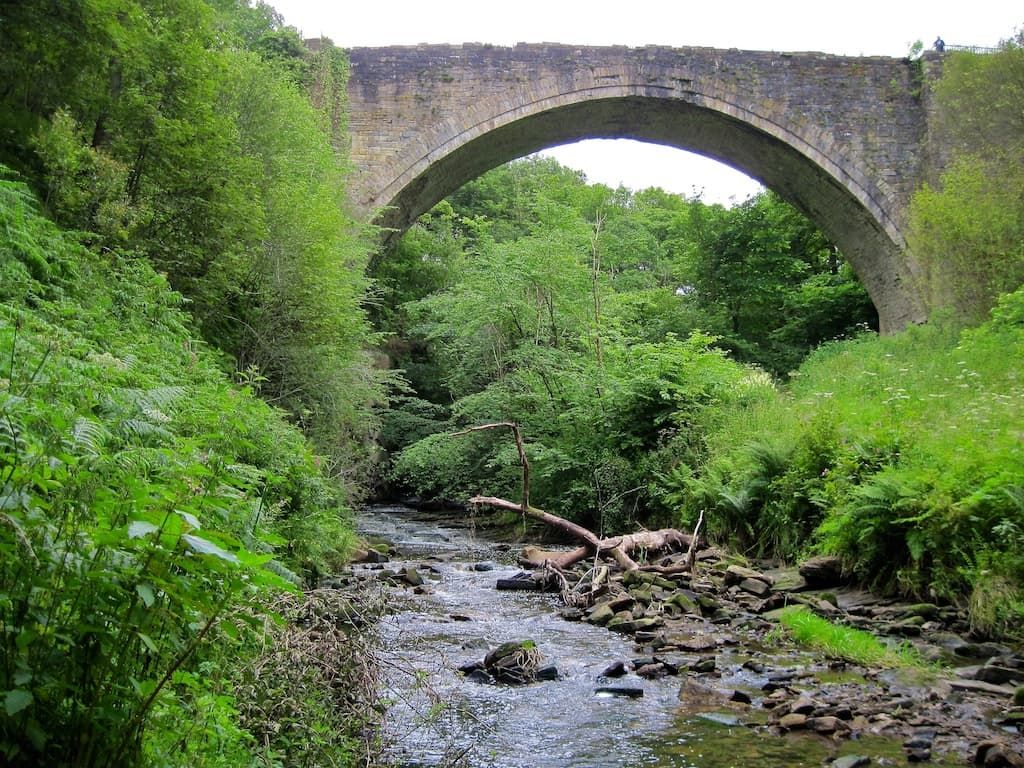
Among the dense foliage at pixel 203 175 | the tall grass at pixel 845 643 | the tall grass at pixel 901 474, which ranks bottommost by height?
the tall grass at pixel 845 643

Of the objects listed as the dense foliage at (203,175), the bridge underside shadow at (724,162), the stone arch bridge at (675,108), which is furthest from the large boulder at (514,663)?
the stone arch bridge at (675,108)

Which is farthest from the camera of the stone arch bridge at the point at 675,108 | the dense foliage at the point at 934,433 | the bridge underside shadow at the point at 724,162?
the bridge underside shadow at the point at 724,162

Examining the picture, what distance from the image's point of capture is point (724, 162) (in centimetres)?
1992

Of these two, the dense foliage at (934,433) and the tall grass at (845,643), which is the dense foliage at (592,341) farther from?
the tall grass at (845,643)

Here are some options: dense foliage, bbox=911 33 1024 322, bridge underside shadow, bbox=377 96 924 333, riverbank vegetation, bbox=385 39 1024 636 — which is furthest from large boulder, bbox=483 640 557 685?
bridge underside shadow, bbox=377 96 924 333

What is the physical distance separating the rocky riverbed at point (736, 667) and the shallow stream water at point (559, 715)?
0.02 metres

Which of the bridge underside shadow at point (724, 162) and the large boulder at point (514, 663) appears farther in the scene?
the bridge underside shadow at point (724, 162)

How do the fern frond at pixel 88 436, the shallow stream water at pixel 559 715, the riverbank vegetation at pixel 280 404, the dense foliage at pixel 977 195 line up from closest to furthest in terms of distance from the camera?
1. the riverbank vegetation at pixel 280 404
2. the fern frond at pixel 88 436
3. the shallow stream water at pixel 559 715
4. the dense foliage at pixel 977 195

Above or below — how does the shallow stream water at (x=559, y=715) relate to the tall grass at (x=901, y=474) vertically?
below

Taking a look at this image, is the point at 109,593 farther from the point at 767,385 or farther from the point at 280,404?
the point at 767,385

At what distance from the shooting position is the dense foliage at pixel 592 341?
1301 cm

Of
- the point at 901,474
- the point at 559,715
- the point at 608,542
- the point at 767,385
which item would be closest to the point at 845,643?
the point at 901,474

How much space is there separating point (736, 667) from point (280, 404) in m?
7.37

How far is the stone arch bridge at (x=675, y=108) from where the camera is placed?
1728 centimetres
